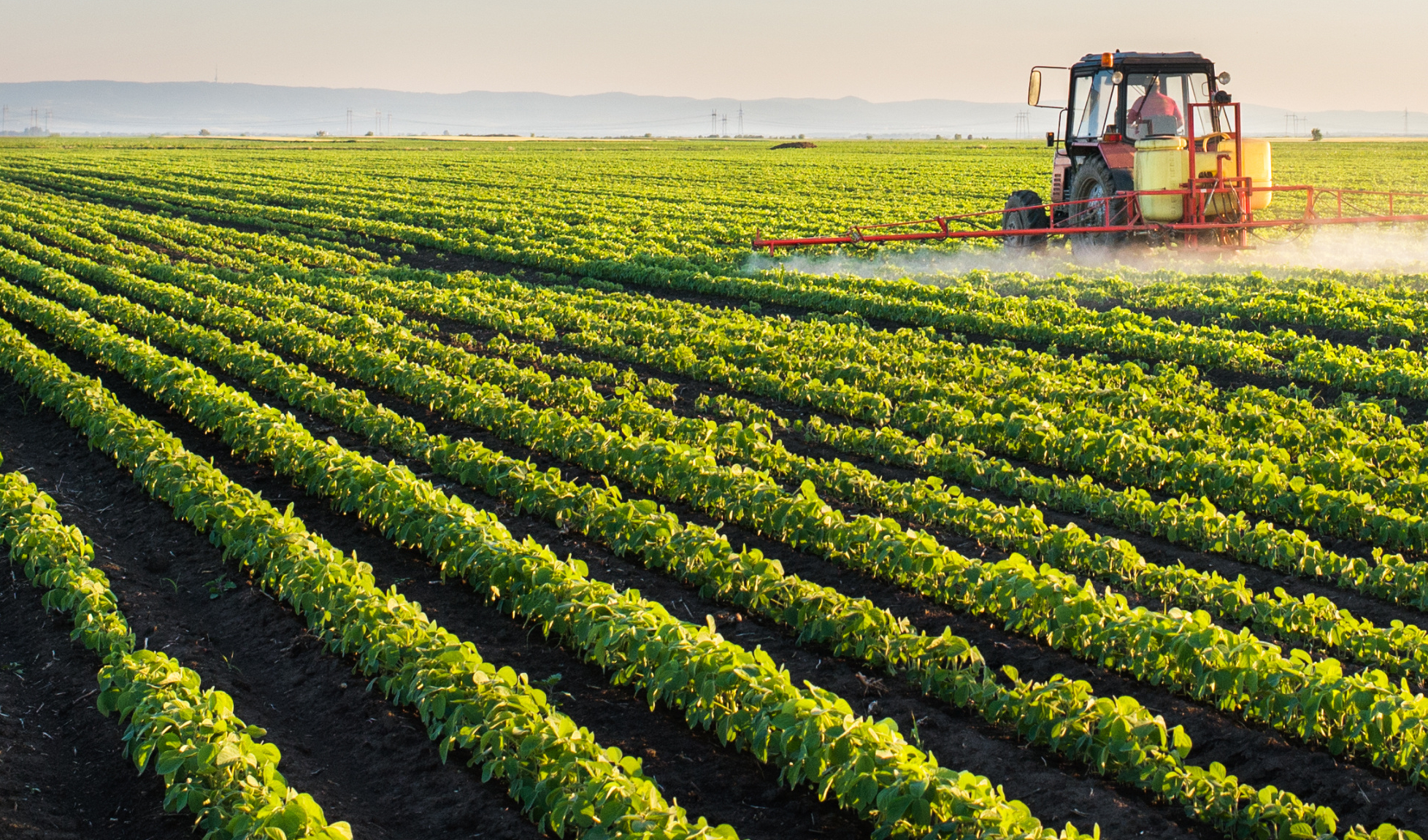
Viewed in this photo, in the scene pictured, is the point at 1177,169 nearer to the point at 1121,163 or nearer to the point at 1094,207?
the point at 1121,163

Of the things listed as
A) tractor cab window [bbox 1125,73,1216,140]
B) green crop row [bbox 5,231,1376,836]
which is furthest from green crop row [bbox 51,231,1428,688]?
tractor cab window [bbox 1125,73,1216,140]

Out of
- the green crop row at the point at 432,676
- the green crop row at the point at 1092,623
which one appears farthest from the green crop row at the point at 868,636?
the green crop row at the point at 432,676

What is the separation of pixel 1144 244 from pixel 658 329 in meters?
8.36

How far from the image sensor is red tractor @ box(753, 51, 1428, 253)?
16.6 meters

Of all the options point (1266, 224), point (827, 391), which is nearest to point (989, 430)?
point (827, 391)

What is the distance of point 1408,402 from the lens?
10.5 m

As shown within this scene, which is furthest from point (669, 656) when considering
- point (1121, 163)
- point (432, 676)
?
point (1121, 163)

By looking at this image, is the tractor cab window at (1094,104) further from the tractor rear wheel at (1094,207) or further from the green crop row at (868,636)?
Answer: the green crop row at (868,636)

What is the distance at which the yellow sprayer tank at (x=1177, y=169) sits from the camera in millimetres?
16516

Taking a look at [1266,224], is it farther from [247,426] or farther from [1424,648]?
[247,426]

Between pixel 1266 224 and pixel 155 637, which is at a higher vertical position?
pixel 1266 224

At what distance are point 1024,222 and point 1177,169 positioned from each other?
339 centimetres

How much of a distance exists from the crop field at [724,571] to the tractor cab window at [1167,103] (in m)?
3.53

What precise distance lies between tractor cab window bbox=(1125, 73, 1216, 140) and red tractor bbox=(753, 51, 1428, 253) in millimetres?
15
